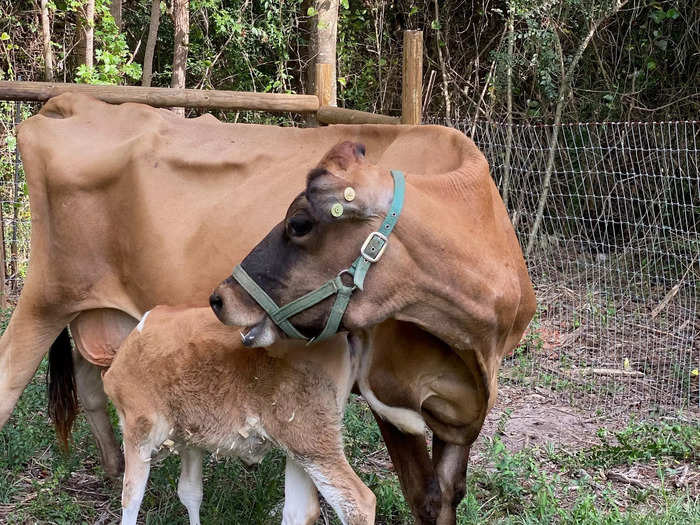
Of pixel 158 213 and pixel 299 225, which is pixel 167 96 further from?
pixel 299 225

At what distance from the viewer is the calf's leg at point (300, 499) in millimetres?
3445

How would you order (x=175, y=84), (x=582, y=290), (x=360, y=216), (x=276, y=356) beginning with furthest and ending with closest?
(x=175, y=84)
(x=582, y=290)
(x=276, y=356)
(x=360, y=216)

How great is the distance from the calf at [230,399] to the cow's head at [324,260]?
0.27 m

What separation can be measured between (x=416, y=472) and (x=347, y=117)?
8.23 feet

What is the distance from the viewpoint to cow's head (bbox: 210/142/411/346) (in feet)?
9.18

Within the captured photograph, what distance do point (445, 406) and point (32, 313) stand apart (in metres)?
2.11

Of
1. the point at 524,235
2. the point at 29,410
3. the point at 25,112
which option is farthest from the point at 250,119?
the point at 29,410

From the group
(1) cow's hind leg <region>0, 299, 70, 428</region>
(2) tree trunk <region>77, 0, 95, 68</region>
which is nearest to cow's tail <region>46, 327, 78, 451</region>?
(1) cow's hind leg <region>0, 299, 70, 428</region>

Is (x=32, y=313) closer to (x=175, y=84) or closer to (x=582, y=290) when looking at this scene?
(x=582, y=290)

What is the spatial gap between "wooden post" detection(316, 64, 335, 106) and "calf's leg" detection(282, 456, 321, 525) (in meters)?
3.13

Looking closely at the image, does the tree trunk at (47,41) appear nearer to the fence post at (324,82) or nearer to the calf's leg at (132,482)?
the fence post at (324,82)

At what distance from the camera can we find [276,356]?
3.10 meters

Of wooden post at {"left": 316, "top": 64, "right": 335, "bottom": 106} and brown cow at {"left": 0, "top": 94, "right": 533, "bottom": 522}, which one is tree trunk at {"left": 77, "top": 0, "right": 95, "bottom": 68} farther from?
brown cow at {"left": 0, "top": 94, "right": 533, "bottom": 522}

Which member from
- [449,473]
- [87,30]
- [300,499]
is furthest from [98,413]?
[87,30]
